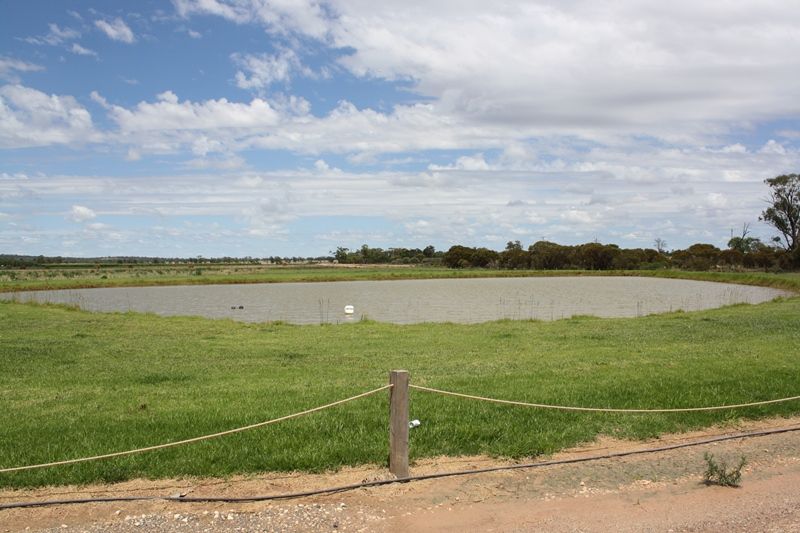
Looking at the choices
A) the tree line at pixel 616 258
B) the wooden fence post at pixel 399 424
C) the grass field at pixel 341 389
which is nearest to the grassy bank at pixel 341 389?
the grass field at pixel 341 389

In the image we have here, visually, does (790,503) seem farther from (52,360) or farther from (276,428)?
(52,360)

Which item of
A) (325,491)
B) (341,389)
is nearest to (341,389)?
(341,389)

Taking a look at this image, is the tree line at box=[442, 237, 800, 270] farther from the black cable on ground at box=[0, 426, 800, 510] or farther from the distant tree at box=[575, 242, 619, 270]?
the black cable on ground at box=[0, 426, 800, 510]

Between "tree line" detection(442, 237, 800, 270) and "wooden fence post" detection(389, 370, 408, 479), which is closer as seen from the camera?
"wooden fence post" detection(389, 370, 408, 479)

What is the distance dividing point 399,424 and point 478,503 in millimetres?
1162

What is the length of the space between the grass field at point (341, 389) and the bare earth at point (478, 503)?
393 millimetres

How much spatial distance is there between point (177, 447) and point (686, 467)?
5.92 metres

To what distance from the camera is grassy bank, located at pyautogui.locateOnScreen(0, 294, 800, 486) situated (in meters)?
7.75

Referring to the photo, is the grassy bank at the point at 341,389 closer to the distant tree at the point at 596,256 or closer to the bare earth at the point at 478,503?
the bare earth at the point at 478,503

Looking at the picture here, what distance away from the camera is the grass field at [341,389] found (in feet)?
25.4

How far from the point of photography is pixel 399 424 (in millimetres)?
6953

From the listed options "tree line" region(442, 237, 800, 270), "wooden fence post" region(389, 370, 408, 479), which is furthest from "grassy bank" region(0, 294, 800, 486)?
"tree line" region(442, 237, 800, 270)

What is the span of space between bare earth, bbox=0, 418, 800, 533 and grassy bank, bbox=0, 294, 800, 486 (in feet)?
1.29

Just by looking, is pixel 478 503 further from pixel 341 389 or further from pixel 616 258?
pixel 616 258
